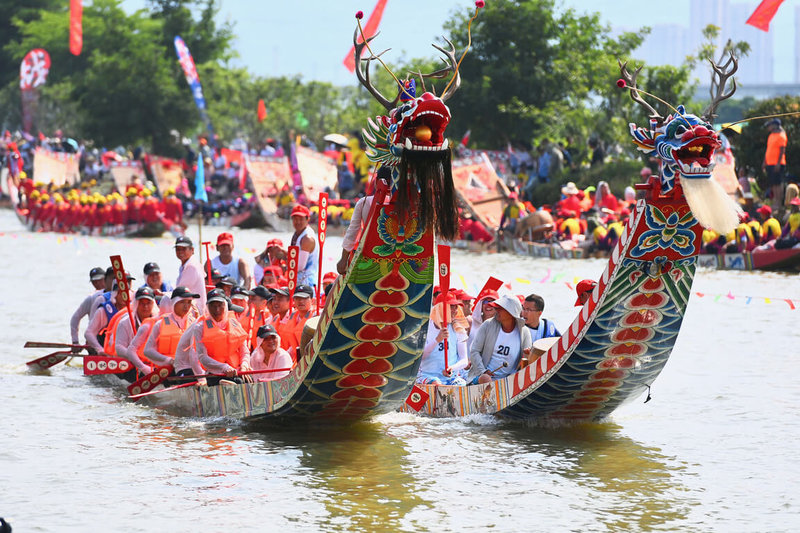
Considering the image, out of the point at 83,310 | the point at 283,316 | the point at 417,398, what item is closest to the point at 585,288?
the point at 417,398

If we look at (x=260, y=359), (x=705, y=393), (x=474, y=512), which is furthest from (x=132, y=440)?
(x=705, y=393)

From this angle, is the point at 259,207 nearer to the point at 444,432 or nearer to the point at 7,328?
the point at 7,328

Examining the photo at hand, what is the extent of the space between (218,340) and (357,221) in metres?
2.84

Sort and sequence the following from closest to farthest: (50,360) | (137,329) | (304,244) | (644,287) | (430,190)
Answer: (430,190), (644,287), (137,329), (304,244), (50,360)

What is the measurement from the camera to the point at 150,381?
13.1 m

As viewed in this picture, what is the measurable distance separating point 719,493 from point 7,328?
520 inches

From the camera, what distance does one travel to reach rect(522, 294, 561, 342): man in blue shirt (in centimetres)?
1180

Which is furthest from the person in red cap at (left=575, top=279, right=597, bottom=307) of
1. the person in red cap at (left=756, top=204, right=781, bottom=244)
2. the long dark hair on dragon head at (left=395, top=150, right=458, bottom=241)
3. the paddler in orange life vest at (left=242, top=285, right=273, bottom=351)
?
the person in red cap at (left=756, top=204, right=781, bottom=244)

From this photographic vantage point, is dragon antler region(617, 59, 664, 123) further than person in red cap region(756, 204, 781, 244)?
No

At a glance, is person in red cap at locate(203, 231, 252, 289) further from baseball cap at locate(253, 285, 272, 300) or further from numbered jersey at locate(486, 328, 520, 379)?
numbered jersey at locate(486, 328, 520, 379)

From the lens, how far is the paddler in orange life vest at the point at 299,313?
12680 millimetres

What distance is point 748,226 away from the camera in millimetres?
24594

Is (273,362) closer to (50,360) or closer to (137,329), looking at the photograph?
(137,329)

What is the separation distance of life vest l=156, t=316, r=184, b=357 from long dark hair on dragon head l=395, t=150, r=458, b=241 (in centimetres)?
420
